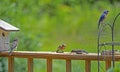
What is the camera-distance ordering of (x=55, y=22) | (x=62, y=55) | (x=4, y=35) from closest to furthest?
1. (x=62, y=55)
2. (x=4, y=35)
3. (x=55, y=22)

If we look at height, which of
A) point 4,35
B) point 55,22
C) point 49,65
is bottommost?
point 49,65

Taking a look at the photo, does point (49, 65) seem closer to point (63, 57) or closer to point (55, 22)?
point (63, 57)

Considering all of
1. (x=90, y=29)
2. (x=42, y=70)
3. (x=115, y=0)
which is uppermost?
(x=115, y=0)

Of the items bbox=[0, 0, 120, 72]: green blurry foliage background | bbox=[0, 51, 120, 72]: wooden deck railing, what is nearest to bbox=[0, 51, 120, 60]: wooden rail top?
bbox=[0, 51, 120, 72]: wooden deck railing

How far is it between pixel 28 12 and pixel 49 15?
223cm

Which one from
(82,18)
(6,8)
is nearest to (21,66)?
(6,8)

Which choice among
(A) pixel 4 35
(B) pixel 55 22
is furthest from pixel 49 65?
(B) pixel 55 22

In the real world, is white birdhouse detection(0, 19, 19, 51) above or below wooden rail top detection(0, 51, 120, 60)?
above

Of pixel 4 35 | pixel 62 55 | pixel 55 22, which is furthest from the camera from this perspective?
pixel 55 22

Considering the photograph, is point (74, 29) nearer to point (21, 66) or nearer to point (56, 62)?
point (56, 62)

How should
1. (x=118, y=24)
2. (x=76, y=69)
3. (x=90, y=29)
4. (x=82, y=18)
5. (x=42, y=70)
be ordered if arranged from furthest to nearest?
(x=82, y=18) < (x=90, y=29) < (x=118, y=24) < (x=42, y=70) < (x=76, y=69)

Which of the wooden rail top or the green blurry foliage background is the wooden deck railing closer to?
the wooden rail top

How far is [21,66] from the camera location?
4039 millimetres

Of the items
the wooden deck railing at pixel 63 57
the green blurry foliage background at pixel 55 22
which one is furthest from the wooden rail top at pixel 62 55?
the green blurry foliage background at pixel 55 22
